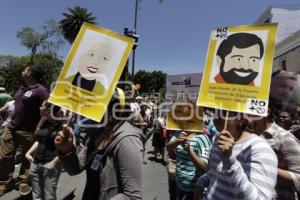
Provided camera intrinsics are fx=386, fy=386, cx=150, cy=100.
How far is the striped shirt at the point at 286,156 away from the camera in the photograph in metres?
2.60

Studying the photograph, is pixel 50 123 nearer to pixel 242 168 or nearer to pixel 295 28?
pixel 242 168

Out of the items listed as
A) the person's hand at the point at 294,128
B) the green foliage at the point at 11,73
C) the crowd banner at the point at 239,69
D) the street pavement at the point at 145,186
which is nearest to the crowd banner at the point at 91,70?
the crowd banner at the point at 239,69

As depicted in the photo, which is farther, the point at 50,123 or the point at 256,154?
the point at 50,123

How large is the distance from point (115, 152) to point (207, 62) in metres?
0.91

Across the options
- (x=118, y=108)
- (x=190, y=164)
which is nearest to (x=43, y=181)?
(x=190, y=164)

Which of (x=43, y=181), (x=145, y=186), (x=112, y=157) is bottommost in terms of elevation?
(x=145, y=186)

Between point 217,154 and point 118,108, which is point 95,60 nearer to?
point 118,108

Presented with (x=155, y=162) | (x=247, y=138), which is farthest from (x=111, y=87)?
(x=155, y=162)

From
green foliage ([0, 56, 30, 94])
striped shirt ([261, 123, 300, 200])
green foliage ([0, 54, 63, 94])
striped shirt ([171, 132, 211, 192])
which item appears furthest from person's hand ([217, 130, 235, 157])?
green foliage ([0, 56, 30, 94])

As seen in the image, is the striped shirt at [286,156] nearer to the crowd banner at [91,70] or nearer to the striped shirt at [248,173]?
the striped shirt at [248,173]

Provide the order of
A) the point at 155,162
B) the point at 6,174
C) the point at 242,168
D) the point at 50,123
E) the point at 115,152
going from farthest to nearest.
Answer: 1. the point at 155,162
2. the point at 6,174
3. the point at 50,123
4. the point at 115,152
5. the point at 242,168

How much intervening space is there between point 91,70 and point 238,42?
1.04 m

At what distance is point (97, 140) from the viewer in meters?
2.78

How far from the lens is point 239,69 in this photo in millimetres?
2596
